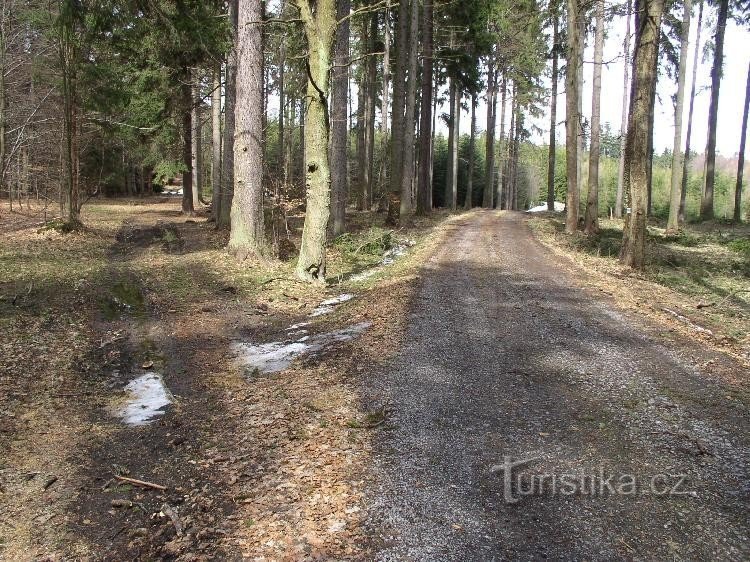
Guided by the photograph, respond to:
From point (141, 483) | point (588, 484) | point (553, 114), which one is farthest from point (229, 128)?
point (553, 114)

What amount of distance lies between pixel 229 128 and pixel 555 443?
1510 centimetres

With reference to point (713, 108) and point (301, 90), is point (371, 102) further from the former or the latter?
point (713, 108)

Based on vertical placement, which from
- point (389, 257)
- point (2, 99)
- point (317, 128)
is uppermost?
point (2, 99)

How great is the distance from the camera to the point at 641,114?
10.7 metres

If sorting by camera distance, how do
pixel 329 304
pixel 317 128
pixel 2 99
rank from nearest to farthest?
1. pixel 329 304
2. pixel 317 128
3. pixel 2 99

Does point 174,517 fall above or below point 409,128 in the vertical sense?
below

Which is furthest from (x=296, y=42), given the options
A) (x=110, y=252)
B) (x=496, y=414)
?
(x=496, y=414)

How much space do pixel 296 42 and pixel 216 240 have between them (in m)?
7.79

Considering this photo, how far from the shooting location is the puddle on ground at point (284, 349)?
20.2ft

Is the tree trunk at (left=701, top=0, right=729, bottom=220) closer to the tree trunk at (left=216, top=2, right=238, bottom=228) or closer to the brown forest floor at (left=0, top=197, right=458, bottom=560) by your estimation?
the tree trunk at (left=216, top=2, right=238, bottom=228)

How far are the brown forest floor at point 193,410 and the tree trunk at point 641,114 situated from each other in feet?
4.29

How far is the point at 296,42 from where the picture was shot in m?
18.2

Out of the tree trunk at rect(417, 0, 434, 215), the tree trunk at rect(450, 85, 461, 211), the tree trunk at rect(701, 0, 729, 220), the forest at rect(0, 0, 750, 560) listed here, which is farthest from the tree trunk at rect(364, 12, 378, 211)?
the tree trunk at rect(701, 0, 729, 220)

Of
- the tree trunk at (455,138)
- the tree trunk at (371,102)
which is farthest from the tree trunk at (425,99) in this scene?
the tree trunk at (455,138)
